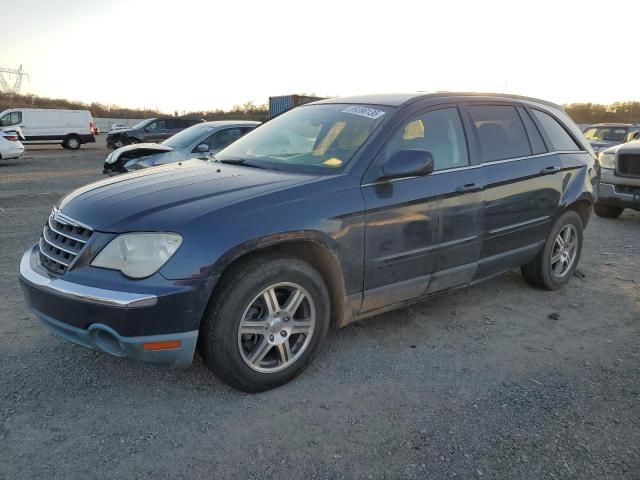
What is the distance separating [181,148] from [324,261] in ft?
22.5

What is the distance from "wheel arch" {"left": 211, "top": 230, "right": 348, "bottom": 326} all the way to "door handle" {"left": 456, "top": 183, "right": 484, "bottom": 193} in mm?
1166

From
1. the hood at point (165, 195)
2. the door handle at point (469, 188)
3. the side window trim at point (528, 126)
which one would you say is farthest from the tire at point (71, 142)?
the door handle at point (469, 188)

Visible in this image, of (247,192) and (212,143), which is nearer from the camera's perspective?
(247,192)

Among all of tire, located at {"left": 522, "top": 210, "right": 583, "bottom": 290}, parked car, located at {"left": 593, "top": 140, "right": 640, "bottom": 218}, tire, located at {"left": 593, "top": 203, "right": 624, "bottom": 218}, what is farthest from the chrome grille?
tire, located at {"left": 593, "top": 203, "right": 624, "bottom": 218}

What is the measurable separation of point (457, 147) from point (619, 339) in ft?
6.26

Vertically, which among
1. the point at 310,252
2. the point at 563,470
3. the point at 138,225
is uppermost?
the point at 138,225

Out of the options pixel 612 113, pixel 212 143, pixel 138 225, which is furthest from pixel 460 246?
pixel 612 113

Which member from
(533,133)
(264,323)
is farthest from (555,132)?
(264,323)

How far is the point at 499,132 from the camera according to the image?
13.6 feet

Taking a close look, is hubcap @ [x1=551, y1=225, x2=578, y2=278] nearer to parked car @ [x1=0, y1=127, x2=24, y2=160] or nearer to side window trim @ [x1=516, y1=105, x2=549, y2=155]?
side window trim @ [x1=516, y1=105, x2=549, y2=155]

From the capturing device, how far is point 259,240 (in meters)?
2.74

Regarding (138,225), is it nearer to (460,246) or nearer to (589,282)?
(460,246)

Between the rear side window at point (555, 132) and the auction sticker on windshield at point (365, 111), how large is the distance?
183cm

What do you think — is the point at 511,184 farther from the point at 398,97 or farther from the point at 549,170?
the point at 398,97
